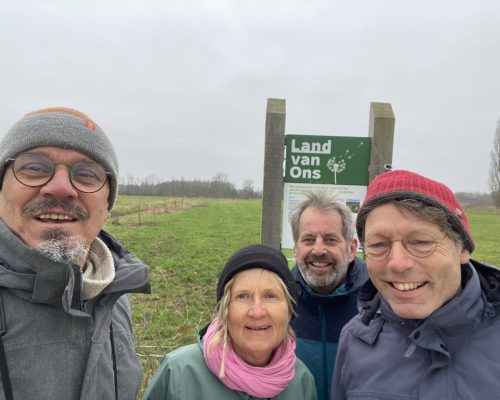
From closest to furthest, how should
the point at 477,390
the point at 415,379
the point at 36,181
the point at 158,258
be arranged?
the point at 477,390 → the point at 415,379 → the point at 36,181 → the point at 158,258

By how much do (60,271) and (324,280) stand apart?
1.66m

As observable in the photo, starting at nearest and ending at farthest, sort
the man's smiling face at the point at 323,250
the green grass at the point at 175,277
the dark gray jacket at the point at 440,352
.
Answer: the dark gray jacket at the point at 440,352 → the man's smiling face at the point at 323,250 → the green grass at the point at 175,277

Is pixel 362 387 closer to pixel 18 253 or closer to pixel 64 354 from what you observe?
pixel 64 354

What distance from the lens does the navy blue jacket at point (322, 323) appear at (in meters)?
2.63

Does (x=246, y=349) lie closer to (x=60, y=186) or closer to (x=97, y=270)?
(x=97, y=270)

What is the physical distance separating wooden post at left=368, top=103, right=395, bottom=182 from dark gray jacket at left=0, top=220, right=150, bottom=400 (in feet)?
9.70

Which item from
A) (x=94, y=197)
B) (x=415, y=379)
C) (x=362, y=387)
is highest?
(x=94, y=197)

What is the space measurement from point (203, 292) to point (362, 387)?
6998 millimetres

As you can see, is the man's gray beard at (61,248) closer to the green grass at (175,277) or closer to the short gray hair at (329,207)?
the short gray hair at (329,207)

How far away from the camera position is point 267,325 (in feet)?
6.97

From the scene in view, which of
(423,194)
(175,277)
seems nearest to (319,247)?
(423,194)

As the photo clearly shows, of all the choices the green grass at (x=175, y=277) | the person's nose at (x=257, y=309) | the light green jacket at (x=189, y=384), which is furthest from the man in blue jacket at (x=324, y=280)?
the green grass at (x=175, y=277)

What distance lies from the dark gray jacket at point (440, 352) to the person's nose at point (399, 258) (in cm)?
22

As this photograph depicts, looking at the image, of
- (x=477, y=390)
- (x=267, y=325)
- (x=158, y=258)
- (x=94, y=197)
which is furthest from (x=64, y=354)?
(x=158, y=258)
